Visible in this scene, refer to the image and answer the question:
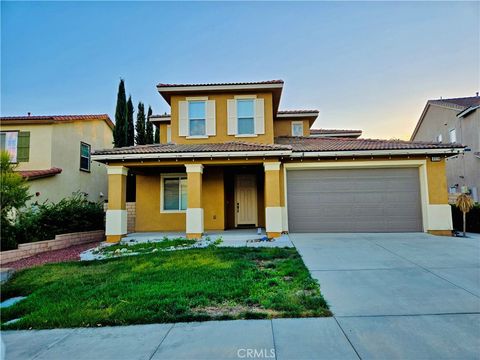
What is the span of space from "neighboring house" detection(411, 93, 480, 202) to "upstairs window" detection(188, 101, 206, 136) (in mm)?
14007

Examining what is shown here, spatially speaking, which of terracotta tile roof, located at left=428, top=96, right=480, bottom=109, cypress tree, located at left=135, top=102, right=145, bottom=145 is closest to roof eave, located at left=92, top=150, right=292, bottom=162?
cypress tree, located at left=135, top=102, right=145, bottom=145

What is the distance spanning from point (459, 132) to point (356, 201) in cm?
1416

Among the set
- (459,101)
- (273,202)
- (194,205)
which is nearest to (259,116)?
(273,202)

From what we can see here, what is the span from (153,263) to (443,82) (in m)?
15.7

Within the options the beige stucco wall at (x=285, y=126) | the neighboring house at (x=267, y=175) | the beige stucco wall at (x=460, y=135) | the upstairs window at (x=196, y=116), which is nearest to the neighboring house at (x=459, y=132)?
the beige stucco wall at (x=460, y=135)

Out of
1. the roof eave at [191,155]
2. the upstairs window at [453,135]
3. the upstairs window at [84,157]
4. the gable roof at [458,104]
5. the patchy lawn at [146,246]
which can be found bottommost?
the patchy lawn at [146,246]

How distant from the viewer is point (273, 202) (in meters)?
10.7

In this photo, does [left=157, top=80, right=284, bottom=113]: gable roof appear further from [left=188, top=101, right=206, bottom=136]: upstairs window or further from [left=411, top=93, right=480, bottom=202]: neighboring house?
[left=411, top=93, right=480, bottom=202]: neighboring house

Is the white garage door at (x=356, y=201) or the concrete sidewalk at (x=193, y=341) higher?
the white garage door at (x=356, y=201)

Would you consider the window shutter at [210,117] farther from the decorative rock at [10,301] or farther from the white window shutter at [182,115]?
the decorative rock at [10,301]

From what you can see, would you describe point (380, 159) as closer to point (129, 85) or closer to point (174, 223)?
point (174, 223)

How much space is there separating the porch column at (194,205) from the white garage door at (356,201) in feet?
11.5

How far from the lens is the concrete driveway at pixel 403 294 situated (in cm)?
336

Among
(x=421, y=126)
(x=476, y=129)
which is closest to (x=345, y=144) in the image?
(x=476, y=129)
